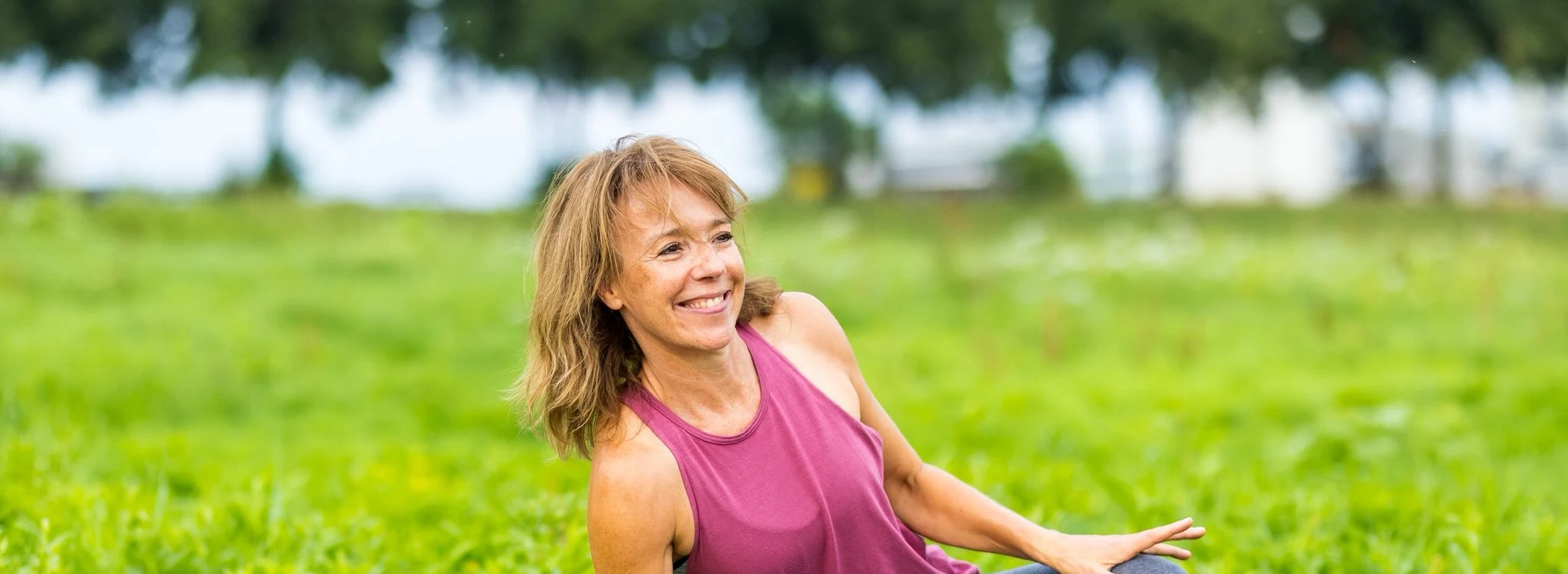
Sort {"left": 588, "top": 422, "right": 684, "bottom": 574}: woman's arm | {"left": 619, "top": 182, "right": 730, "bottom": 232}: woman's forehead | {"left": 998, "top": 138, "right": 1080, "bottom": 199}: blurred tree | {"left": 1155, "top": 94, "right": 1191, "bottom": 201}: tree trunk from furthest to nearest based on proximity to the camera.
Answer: {"left": 998, "top": 138, "right": 1080, "bottom": 199}: blurred tree
{"left": 1155, "top": 94, "right": 1191, "bottom": 201}: tree trunk
{"left": 619, "top": 182, "right": 730, "bottom": 232}: woman's forehead
{"left": 588, "top": 422, "right": 684, "bottom": 574}: woman's arm

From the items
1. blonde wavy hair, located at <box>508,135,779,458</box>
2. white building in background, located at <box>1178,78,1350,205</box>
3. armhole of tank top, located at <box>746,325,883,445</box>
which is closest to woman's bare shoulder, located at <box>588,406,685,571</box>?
blonde wavy hair, located at <box>508,135,779,458</box>

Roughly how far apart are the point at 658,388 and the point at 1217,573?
2297mm

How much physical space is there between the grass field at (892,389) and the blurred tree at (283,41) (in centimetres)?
1113

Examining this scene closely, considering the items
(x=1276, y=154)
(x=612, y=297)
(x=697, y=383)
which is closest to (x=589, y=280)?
(x=612, y=297)

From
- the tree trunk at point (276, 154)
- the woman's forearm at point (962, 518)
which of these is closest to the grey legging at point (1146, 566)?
the woman's forearm at point (962, 518)

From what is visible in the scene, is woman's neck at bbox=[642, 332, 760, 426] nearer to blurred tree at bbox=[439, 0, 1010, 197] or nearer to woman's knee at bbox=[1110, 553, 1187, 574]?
woman's knee at bbox=[1110, 553, 1187, 574]

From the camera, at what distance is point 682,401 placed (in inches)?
105

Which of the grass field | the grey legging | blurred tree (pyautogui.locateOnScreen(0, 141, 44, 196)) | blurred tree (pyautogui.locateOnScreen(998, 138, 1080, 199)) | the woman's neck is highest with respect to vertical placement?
the woman's neck

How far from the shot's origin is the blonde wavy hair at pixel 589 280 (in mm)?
2564

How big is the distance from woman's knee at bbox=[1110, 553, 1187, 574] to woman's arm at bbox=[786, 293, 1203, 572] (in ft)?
0.06

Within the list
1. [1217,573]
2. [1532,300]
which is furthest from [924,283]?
[1217,573]

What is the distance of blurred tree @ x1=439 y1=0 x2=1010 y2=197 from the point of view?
26.8m

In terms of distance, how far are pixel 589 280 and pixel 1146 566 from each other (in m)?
1.28

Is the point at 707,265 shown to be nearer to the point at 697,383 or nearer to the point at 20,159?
the point at 697,383
